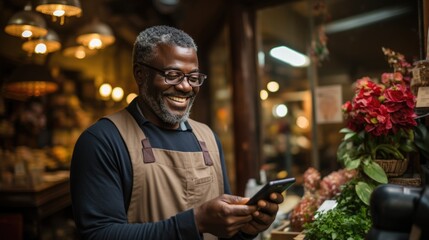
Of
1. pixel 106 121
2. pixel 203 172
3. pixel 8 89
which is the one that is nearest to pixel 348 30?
pixel 203 172

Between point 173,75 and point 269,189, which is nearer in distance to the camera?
point 269,189

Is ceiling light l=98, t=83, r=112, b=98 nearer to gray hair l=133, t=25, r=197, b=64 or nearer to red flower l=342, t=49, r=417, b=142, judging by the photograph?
gray hair l=133, t=25, r=197, b=64

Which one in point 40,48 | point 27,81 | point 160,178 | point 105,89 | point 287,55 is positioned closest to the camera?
point 160,178

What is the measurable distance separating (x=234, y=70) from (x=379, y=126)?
2.61m

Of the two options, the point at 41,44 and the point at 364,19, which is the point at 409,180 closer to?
the point at 364,19

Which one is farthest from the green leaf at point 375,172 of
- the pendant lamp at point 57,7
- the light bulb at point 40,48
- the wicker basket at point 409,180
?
the light bulb at point 40,48

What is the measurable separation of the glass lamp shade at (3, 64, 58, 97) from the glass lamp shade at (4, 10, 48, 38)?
1.25 meters

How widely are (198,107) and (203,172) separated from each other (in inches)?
169

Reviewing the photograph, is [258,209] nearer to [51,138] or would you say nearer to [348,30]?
[348,30]

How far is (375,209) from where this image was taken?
4.97 feet

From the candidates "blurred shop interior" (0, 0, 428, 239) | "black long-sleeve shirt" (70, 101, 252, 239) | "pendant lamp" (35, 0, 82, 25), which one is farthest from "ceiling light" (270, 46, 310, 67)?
"black long-sleeve shirt" (70, 101, 252, 239)

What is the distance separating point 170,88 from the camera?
7.28 ft

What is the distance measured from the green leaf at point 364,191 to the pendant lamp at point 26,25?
10.3 ft

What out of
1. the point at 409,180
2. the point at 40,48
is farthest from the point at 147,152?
the point at 40,48
